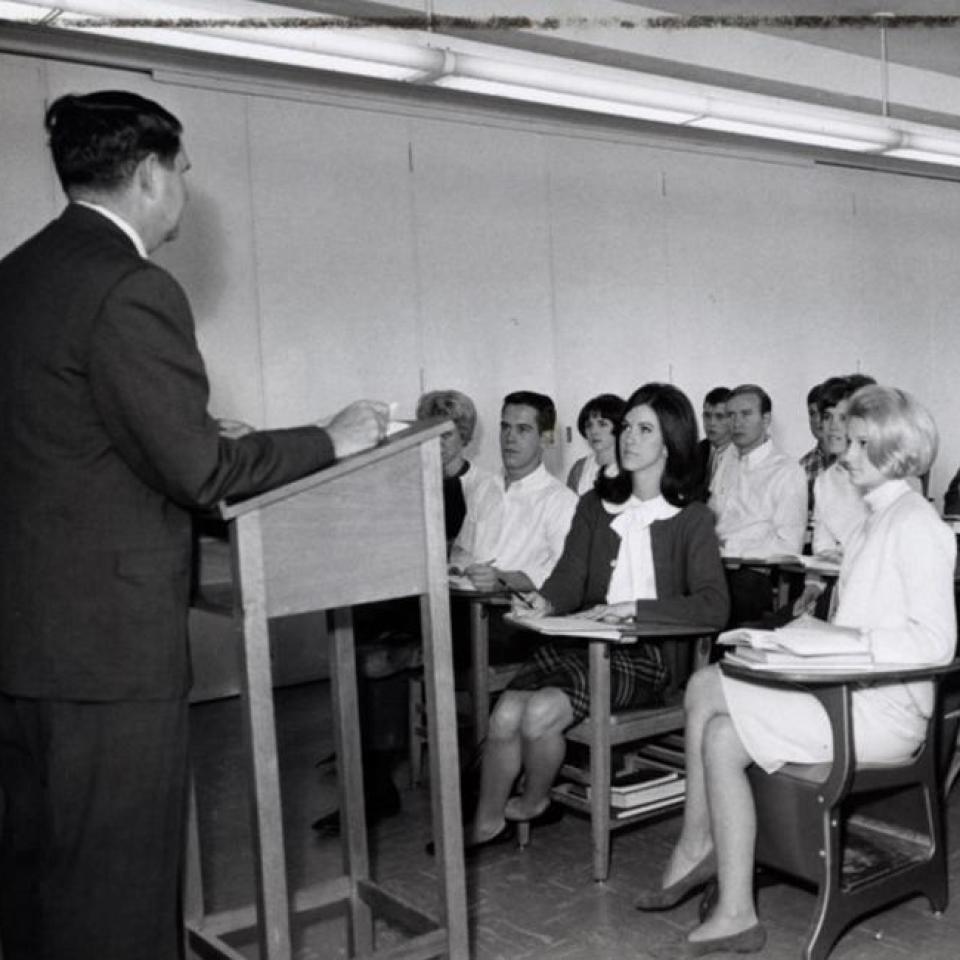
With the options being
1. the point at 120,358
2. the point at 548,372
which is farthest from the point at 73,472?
the point at 548,372

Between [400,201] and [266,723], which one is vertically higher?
[400,201]

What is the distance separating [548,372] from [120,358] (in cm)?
497

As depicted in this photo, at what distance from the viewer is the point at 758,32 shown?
6.12m

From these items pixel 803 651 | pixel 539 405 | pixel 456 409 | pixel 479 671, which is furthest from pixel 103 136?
pixel 456 409

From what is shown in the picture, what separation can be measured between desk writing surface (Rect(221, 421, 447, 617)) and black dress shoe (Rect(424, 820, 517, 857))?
155 cm

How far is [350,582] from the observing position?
1981mm

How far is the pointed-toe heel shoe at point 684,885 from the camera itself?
291 centimetres

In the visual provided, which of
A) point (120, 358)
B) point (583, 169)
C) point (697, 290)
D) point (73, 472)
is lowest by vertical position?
point (73, 472)

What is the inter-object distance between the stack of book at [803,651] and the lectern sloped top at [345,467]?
963mm

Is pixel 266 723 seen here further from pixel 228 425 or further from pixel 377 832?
pixel 377 832

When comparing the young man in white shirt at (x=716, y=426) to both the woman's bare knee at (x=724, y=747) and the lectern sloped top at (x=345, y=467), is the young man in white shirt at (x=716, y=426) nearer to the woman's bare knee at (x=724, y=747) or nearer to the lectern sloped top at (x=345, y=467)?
the woman's bare knee at (x=724, y=747)

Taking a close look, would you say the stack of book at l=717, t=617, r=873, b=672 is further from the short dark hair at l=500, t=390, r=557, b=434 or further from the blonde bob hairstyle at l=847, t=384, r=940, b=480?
the short dark hair at l=500, t=390, r=557, b=434

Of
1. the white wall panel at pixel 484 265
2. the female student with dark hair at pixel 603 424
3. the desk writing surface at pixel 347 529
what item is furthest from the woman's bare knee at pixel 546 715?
the white wall panel at pixel 484 265

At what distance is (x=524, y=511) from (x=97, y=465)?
2716 mm
